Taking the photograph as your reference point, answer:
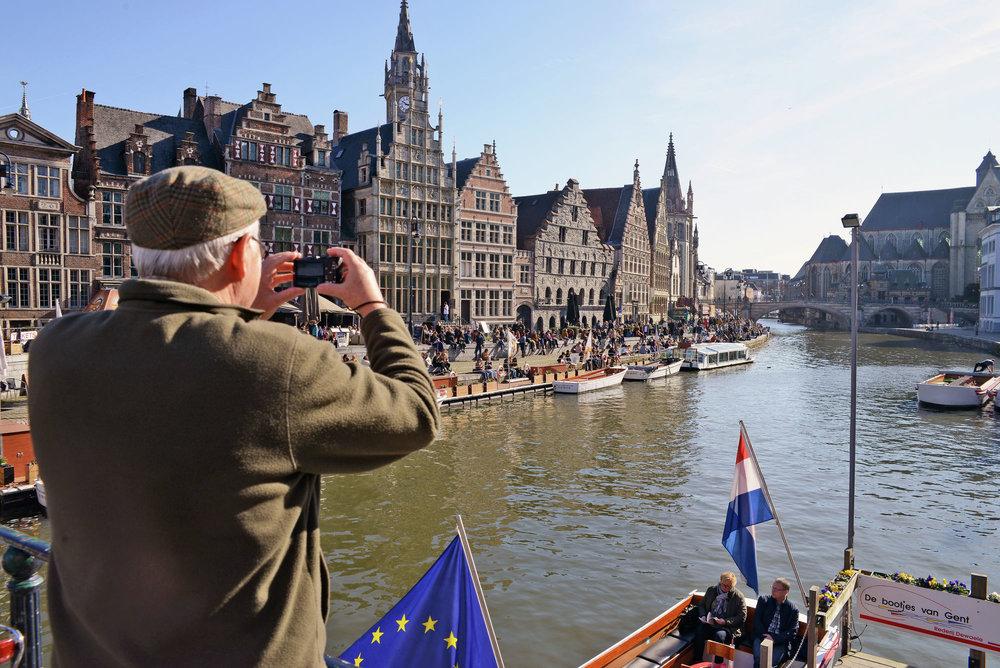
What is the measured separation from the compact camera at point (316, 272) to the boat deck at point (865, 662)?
10146 millimetres

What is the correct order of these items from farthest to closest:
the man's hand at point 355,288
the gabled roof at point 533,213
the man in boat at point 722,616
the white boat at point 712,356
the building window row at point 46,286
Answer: the gabled roof at point 533,213
the white boat at point 712,356
the building window row at point 46,286
the man in boat at point 722,616
the man's hand at point 355,288

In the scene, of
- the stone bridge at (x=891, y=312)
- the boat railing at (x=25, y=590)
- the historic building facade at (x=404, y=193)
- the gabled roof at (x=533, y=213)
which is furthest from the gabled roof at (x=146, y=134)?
the stone bridge at (x=891, y=312)

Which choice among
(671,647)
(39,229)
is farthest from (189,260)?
(39,229)

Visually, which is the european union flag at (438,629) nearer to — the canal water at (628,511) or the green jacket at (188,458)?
the canal water at (628,511)

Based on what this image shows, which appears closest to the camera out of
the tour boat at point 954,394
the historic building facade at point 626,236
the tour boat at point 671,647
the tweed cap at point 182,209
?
the tweed cap at point 182,209

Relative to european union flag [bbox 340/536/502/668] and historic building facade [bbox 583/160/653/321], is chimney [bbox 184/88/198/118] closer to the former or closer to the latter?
historic building facade [bbox 583/160/653/321]

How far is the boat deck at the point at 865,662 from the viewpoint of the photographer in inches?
390

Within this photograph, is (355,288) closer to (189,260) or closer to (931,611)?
(189,260)

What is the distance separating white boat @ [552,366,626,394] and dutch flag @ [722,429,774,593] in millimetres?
23157

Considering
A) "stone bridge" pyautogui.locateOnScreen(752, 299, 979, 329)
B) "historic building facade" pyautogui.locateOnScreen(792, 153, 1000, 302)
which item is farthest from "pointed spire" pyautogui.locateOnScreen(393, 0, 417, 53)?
"historic building facade" pyautogui.locateOnScreen(792, 153, 1000, 302)

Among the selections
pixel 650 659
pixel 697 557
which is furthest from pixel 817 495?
pixel 650 659

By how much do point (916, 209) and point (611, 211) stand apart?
249 feet

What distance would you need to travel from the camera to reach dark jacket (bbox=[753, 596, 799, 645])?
924 cm

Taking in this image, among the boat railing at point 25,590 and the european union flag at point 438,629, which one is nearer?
the boat railing at point 25,590
